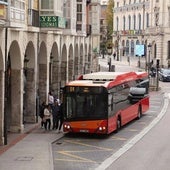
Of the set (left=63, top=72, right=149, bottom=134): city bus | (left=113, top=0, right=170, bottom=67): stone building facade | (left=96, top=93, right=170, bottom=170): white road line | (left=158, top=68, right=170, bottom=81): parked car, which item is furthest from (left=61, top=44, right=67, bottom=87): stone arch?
(left=113, top=0, right=170, bottom=67): stone building facade

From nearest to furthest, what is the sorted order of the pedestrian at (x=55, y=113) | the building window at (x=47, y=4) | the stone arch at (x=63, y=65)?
the pedestrian at (x=55, y=113) → the building window at (x=47, y=4) → the stone arch at (x=63, y=65)

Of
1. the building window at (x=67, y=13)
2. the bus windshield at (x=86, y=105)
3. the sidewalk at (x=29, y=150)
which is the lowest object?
the sidewalk at (x=29, y=150)

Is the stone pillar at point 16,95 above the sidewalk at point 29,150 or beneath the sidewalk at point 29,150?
above

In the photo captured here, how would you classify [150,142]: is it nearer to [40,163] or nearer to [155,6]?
[40,163]

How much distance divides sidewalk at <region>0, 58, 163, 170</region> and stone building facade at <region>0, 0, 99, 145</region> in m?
0.78

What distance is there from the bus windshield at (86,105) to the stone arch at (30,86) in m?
4.59

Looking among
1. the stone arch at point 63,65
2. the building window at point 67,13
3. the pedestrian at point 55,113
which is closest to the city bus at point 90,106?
the pedestrian at point 55,113

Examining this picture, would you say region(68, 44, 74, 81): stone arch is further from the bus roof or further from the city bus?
the city bus

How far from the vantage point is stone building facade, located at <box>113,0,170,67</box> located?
92812 mm

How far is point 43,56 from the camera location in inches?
1362

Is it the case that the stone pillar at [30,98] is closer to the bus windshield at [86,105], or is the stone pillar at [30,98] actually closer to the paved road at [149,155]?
the bus windshield at [86,105]

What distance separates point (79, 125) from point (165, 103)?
19.2m

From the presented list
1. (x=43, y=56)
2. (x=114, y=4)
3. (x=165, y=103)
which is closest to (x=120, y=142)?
(x=43, y=56)

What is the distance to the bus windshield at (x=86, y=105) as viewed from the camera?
27.8 m
